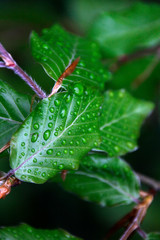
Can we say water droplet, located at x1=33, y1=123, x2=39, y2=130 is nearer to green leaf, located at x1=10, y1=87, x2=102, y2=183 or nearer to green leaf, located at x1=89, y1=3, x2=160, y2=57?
green leaf, located at x1=10, y1=87, x2=102, y2=183

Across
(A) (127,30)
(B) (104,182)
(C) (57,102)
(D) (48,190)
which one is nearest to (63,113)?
(C) (57,102)

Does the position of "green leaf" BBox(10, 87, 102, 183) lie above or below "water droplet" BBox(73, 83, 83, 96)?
below

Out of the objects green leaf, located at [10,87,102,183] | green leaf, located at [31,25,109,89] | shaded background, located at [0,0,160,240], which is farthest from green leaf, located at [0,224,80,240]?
shaded background, located at [0,0,160,240]

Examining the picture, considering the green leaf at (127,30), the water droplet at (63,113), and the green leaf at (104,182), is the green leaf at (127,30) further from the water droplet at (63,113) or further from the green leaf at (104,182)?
the water droplet at (63,113)

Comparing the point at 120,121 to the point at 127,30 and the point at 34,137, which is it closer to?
the point at 34,137

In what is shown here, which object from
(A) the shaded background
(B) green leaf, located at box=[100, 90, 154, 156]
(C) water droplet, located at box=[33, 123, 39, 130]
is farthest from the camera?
(A) the shaded background

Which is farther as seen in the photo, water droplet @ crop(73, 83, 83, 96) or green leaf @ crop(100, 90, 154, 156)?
green leaf @ crop(100, 90, 154, 156)

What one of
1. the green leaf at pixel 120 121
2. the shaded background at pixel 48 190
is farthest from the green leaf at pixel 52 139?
the shaded background at pixel 48 190
